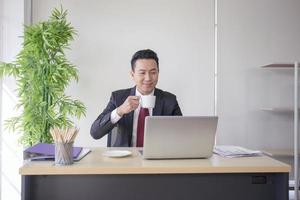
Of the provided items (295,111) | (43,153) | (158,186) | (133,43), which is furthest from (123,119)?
(295,111)

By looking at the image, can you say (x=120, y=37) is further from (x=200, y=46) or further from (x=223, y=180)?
(x=223, y=180)

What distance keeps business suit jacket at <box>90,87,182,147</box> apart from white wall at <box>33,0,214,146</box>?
4.15ft

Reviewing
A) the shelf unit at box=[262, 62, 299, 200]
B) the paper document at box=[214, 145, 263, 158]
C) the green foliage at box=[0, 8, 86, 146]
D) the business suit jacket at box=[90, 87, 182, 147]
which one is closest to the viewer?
the paper document at box=[214, 145, 263, 158]

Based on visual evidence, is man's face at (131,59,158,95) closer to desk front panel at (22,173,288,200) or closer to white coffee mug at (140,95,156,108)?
white coffee mug at (140,95,156,108)

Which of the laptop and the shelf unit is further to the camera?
the shelf unit

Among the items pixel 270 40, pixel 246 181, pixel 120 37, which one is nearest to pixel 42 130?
pixel 120 37

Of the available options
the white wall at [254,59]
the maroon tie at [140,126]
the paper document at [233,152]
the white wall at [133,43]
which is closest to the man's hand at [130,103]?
the maroon tie at [140,126]

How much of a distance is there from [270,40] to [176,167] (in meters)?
2.70

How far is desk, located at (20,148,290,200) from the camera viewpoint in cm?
120

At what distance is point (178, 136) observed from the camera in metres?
1.31

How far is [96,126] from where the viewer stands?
6.38 ft

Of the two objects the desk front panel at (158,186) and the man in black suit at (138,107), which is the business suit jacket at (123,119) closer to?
the man in black suit at (138,107)

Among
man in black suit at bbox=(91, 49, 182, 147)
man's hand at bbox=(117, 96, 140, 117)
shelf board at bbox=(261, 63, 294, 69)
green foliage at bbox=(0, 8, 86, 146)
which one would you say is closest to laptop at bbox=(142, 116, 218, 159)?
man's hand at bbox=(117, 96, 140, 117)

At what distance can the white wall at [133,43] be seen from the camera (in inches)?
132
